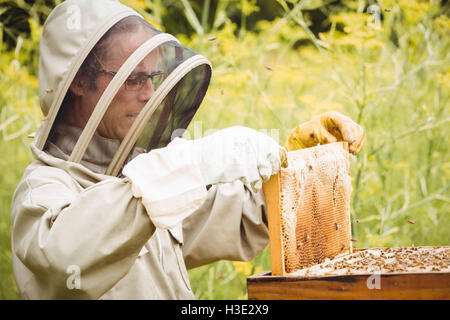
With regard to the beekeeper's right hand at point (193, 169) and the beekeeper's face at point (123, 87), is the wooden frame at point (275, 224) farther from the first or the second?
the beekeeper's face at point (123, 87)

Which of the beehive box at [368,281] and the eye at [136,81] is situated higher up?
the eye at [136,81]

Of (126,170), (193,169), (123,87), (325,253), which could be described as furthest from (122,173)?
(325,253)

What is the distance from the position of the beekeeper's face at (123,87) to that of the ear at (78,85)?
17mm

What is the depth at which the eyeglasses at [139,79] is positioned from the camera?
1827mm

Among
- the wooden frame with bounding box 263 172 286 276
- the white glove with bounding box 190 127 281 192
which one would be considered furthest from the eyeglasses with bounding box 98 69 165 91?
the wooden frame with bounding box 263 172 286 276

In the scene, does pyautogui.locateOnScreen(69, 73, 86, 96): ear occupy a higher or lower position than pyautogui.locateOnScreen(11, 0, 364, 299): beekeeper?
higher

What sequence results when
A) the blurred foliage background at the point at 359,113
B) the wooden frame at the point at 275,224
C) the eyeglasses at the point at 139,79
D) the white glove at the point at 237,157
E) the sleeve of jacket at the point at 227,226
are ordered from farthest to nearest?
the blurred foliage background at the point at 359,113, the sleeve of jacket at the point at 227,226, the eyeglasses at the point at 139,79, the wooden frame at the point at 275,224, the white glove at the point at 237,157

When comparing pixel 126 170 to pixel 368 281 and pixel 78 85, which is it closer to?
pixel 78 85

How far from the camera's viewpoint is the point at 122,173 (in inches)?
57.3

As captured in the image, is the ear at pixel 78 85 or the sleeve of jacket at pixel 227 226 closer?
the ear at pixel 78 85

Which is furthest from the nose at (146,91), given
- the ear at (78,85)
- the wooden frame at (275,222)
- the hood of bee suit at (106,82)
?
the wooden frame at (275,222)

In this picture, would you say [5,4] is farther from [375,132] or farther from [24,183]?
[375,132]

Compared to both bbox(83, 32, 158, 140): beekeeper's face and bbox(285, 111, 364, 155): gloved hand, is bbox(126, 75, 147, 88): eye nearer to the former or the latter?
bbox(83, 32, 158, 140): beekeeper's face

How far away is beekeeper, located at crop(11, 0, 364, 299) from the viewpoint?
4.73 ft
